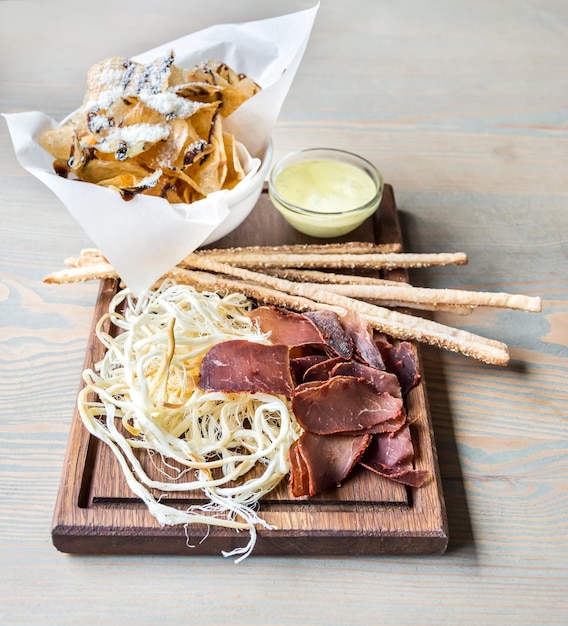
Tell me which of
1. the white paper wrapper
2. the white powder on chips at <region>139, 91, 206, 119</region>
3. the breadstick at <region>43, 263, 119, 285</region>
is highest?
the white powder on chips at <region>139, 91, 206, 119</region>

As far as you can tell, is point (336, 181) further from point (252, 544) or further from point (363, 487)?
point (252, 544)

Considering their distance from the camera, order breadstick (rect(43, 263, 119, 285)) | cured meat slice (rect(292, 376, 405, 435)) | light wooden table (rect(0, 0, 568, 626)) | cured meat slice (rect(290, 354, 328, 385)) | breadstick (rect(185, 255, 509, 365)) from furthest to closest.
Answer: breadstick (rect(43, 263, 119, 285)) → breadstick (rect(185, 255, 509, 365)) → cured meat slice (rect(290, 354, 328, 385)) → cured meat slice (rect(292, 376, 405, 435)) → light wooden table (rect(0, 0, 568, 626))

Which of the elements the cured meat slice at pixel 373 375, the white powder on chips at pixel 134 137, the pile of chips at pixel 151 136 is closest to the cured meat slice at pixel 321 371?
the cured meat slice at pixel 373 375

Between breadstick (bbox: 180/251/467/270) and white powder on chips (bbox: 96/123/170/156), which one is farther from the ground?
white powder on chips (bbox: 96/123/170/156)

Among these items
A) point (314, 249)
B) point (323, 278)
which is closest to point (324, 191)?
point (314, 249)

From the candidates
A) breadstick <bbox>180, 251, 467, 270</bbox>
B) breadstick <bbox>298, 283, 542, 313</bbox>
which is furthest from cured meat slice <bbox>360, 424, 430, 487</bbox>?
breadstick <bbox>180, 251, 467, 270</bbox>

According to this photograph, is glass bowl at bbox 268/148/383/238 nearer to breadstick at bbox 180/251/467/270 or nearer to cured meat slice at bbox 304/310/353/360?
breadstick at bbox 180/251/467/270

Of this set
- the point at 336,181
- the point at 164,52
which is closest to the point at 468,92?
the point at 336,181

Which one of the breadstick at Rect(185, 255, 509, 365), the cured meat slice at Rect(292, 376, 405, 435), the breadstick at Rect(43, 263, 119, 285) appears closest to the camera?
the cured meat slice at Rect(292, 376, 405, 435)
